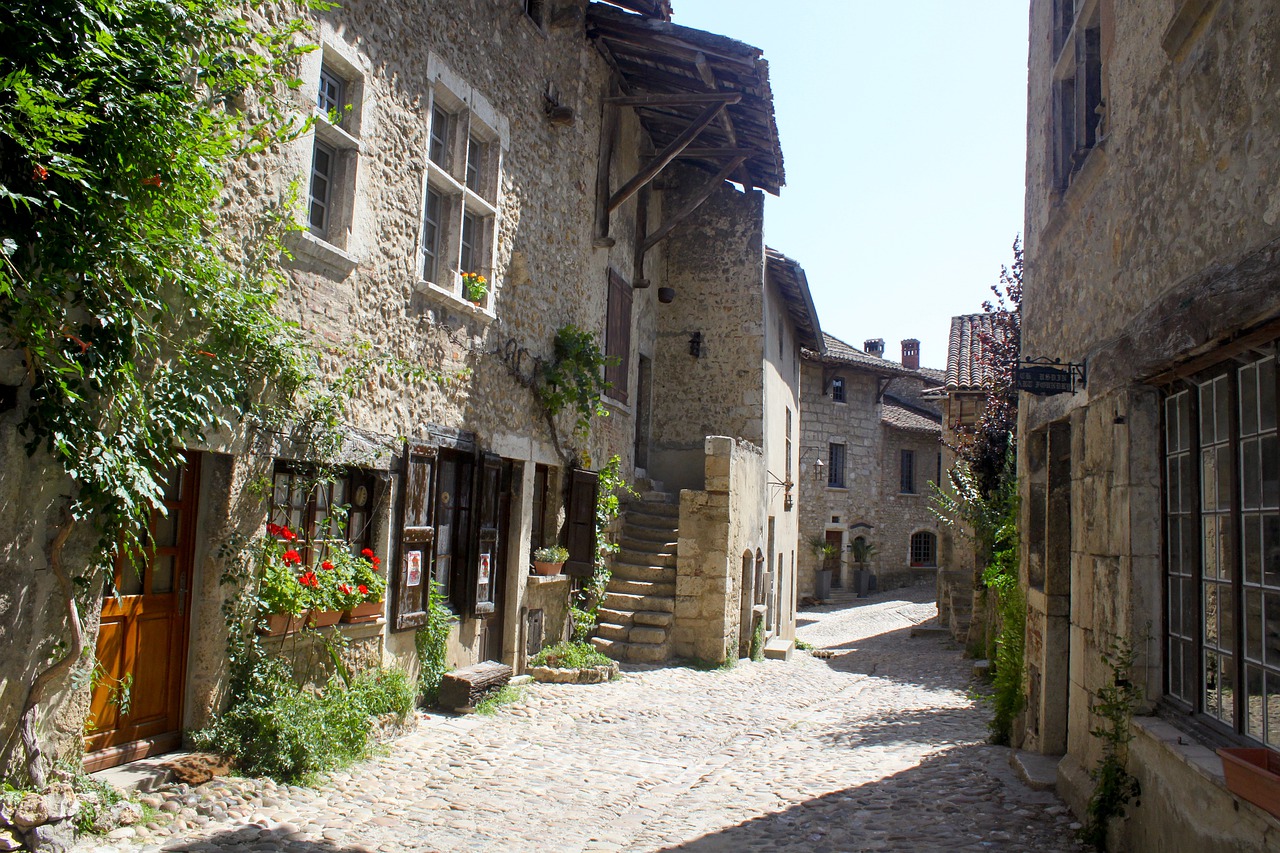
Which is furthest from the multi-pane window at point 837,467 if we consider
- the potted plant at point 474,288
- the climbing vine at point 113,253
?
the climbing vine at point 113,253

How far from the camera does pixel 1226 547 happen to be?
365 centimetres

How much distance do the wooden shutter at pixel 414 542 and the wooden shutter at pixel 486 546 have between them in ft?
2.26

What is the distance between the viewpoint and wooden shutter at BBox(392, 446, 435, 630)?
6598mm

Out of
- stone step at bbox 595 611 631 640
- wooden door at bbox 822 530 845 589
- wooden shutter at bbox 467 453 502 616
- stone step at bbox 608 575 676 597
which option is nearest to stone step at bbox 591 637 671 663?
stone step at bbox 595 611 631 640

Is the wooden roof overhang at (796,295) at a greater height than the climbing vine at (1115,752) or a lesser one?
greater

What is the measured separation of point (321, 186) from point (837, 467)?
22414mm

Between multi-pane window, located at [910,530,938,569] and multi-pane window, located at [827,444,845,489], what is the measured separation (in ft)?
12.2

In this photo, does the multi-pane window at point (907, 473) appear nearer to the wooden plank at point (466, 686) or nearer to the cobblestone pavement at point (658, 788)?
the cobblestone pavement at point (658, 788)

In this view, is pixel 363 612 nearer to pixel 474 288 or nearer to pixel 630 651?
pixel 474 288

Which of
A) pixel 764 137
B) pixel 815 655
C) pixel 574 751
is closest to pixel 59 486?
pixel 574 751

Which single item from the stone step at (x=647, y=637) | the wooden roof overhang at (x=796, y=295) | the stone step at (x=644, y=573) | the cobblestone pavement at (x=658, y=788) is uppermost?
the wooden roof overhang at (x=796, y=295)

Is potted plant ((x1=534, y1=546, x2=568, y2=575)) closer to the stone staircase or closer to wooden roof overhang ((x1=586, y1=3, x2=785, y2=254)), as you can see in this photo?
the stone staircase

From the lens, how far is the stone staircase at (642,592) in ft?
31.8

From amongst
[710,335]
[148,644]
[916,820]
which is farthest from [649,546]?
[148,644]
